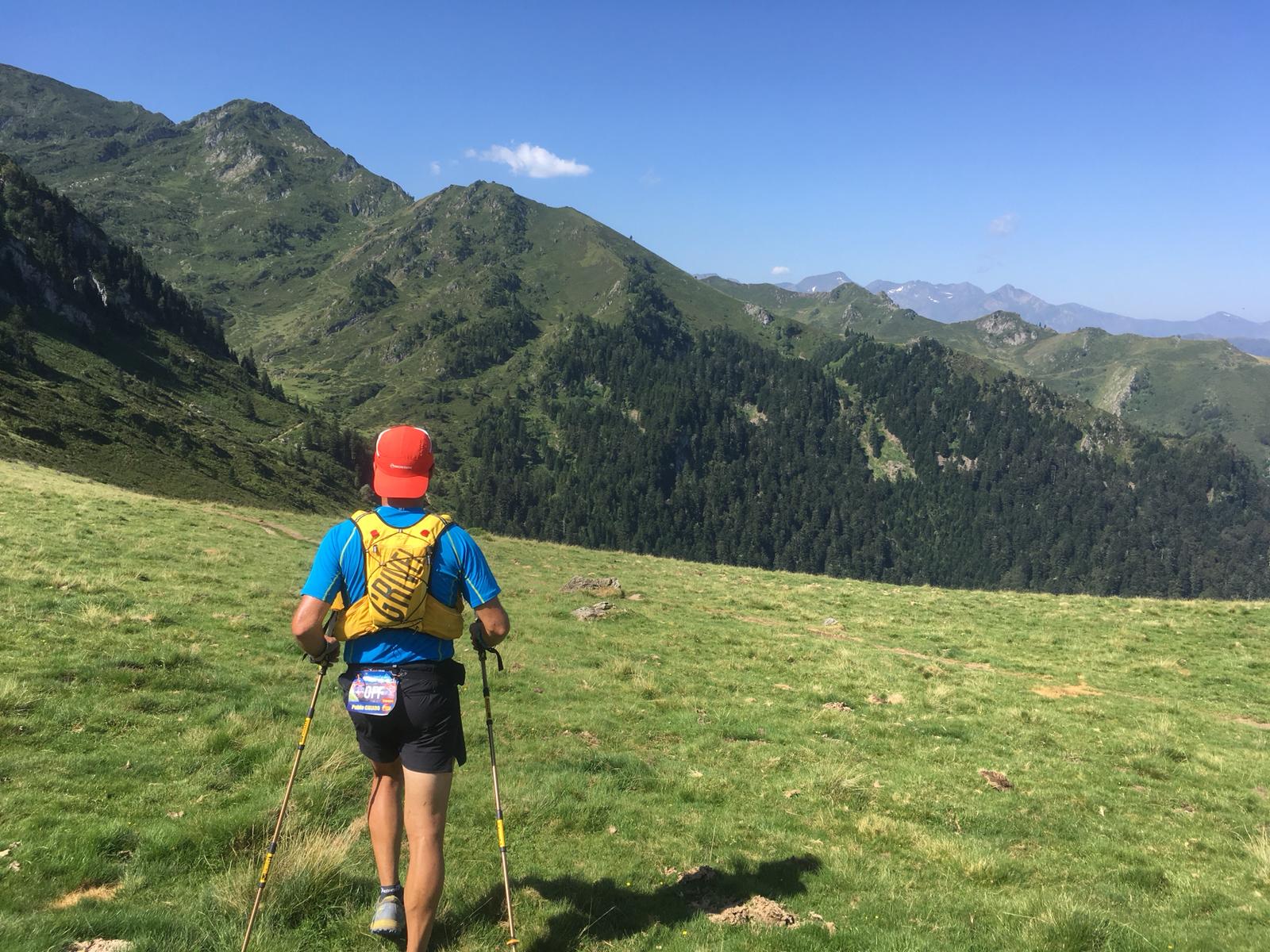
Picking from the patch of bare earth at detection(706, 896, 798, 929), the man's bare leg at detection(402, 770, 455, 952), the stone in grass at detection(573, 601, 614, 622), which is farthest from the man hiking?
the stone in grass at detection(573, 601, 614, 622)

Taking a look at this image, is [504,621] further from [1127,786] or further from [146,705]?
[1127,786]

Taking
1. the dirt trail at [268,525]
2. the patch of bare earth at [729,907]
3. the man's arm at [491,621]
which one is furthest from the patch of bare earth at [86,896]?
the dirt trail at [268,525]

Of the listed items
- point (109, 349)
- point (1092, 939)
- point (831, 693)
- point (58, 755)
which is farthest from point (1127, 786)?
point (109, 349)

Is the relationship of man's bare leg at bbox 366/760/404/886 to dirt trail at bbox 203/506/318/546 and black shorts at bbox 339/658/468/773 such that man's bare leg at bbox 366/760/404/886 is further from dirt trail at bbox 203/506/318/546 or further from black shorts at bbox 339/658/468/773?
dirt trail at bbox 203/506/318/546

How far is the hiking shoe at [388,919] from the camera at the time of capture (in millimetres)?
5457

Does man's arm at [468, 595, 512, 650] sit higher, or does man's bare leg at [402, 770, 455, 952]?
man's arm at [468, 595, 512, 650]

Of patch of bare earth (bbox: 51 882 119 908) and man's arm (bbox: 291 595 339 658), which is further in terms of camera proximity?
patch of bare earth (bbox: 51 882 119 908)

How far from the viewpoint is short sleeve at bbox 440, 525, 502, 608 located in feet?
18.0

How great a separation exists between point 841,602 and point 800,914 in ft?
87.3

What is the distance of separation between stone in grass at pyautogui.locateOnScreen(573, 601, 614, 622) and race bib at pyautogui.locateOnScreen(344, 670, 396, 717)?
19079 millimetres

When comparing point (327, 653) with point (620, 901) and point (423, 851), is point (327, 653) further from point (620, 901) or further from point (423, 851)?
point (620, 901)

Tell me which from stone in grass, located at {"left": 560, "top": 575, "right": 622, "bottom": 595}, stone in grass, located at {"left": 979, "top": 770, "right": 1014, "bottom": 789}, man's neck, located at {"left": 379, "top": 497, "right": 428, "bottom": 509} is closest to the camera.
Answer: man's neck, located at {"left": 379, "top": 497, "right": 428, "bottom": 509}

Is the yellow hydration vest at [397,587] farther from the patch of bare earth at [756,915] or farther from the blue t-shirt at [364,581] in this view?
the patch of bare earth at [756,915]

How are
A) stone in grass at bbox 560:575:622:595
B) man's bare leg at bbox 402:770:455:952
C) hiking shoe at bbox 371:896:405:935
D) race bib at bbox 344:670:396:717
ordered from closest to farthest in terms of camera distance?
1. man's bare leg at bbox 402:770:455:952
2. race bib at bbox 344:670:396:717
3. hiking shoe at bbox 371:896:405:935
4. stone in grass at bbox 560:575:622:595
